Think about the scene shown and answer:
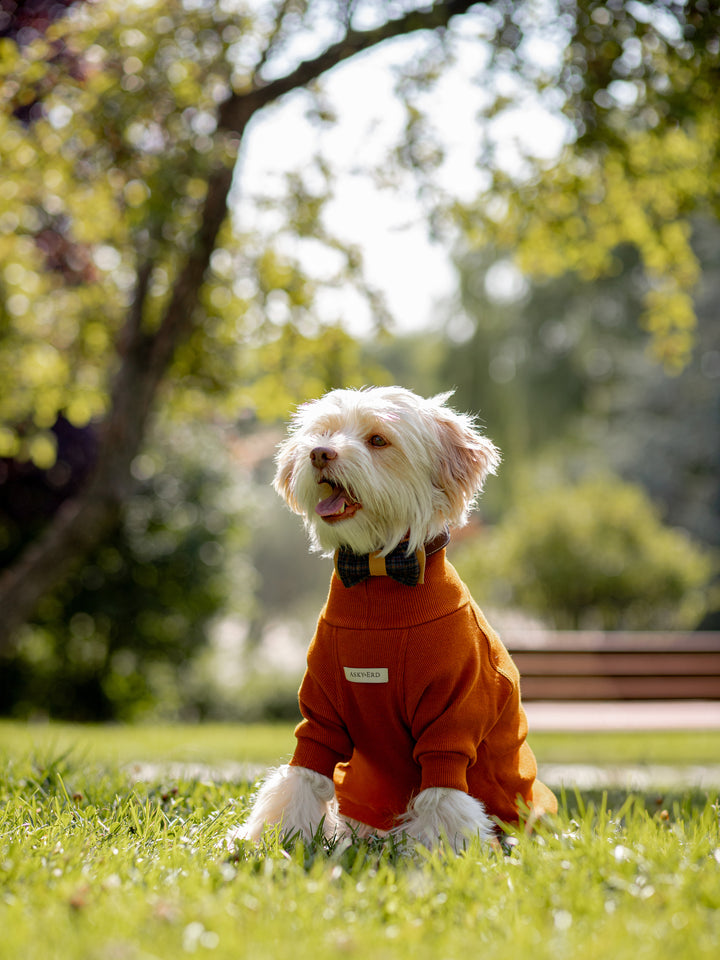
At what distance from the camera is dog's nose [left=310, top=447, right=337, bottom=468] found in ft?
8.81

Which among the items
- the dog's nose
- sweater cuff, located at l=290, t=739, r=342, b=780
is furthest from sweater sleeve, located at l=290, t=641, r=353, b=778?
the dog's nose

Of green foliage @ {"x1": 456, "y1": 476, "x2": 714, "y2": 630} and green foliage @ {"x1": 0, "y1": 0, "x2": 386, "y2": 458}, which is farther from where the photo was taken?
green foliage @ {"x1": 456, "y1": 476, "x2": 714, "y2": 630}

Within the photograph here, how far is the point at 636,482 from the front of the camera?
20953 mm

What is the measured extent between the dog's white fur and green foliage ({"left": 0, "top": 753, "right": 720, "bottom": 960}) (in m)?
0.13

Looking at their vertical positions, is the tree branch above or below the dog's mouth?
above

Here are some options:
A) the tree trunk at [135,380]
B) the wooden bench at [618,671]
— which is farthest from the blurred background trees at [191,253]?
the wooden bench at [618,671]

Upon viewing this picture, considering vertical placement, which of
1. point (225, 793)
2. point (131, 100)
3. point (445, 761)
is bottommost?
point (225, 793)

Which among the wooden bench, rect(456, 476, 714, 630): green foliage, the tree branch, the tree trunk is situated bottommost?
rect(456, 476, 714, 630): green foliage

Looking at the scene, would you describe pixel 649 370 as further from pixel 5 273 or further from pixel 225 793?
pixel 225 793

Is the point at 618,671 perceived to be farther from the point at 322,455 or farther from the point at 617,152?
the point at 322,455

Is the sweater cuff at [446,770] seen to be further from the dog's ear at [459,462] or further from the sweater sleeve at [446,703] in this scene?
the dog's ear at [459,462]

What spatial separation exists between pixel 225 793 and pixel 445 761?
128 centimetres

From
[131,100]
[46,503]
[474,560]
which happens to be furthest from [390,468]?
[474,560]

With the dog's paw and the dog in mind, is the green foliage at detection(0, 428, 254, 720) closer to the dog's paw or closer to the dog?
the dog
